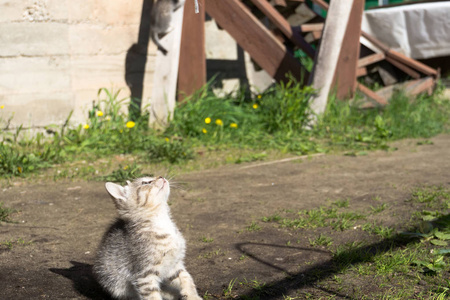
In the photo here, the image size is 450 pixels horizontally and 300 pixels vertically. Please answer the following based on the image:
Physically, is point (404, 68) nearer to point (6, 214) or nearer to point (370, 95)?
point (370, 95)

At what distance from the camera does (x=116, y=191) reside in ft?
9.14

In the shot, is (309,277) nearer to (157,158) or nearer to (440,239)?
(440,239)

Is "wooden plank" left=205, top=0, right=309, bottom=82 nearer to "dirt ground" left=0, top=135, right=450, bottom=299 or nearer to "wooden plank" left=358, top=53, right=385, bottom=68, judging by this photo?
"wooden plank" left=358, top=53, right=385, bottom=68

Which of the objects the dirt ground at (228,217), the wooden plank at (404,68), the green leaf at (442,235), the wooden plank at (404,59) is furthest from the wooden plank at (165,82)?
the green leaf at (442,235)

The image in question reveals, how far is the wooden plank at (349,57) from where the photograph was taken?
7336 mm

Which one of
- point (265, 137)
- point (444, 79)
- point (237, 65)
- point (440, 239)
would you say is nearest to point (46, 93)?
point (265, 137)

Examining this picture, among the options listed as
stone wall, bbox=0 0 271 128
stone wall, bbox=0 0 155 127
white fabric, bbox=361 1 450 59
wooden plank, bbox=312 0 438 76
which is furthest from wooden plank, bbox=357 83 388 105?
stone wall, bbox=0 0 155 127

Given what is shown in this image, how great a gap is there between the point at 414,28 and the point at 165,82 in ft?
15.7

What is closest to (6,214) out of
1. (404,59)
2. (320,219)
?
(320,219)

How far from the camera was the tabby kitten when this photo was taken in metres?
2.74

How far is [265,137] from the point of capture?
22.8 ft

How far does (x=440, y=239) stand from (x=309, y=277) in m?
1.04

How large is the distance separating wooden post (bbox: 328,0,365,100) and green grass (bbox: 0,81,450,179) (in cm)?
28

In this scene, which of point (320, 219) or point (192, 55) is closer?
point (320, 219)
